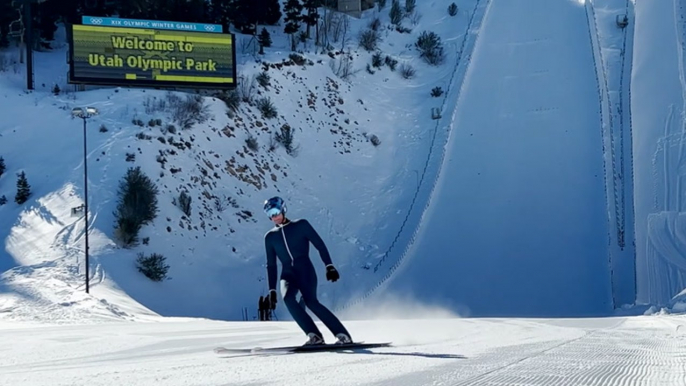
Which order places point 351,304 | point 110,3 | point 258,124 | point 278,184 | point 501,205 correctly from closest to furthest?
1. point 351,304
2. point 501,205
3. point 278,184
4. point 258,124
5. point 110,3

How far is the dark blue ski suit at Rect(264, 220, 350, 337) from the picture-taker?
9.72 metres

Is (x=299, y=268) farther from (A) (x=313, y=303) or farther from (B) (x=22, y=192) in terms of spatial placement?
(B) (x=22, y=192)

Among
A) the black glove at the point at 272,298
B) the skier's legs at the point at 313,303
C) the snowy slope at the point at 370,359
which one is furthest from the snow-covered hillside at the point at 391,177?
the skier's legs at the point at 313,303

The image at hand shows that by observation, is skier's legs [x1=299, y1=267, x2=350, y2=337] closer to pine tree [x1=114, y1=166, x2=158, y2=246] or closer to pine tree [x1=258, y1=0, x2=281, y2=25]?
pine tree [x1=114, y1=166, x2=158, y2=246]

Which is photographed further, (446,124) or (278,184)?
(446,124)

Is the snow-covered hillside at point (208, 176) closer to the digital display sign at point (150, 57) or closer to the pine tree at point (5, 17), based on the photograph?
the pine tree at point (5, 17)

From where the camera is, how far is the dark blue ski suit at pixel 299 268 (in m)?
9.72

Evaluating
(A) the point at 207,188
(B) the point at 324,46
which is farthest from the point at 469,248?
(B) the point at 324,46

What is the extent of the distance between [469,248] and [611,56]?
19.7 m

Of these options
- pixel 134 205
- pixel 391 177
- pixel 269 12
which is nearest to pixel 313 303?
pixel 134 205

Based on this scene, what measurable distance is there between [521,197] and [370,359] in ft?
90.6

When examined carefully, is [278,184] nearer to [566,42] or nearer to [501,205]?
[501,205]

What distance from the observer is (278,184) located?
131 feet

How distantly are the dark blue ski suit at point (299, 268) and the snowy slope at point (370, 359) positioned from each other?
26.4 inches
